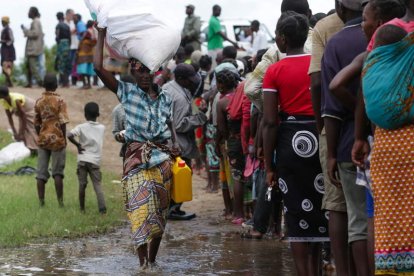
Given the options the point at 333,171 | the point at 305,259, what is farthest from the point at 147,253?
the point at 333,171

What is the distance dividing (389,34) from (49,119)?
7.40 metres

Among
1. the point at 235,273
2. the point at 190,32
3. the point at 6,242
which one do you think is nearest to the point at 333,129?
the point at 235,273

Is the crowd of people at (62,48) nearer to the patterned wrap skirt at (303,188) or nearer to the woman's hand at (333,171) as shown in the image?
the patterned wrap skirt at (303,188)

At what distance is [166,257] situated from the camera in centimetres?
947

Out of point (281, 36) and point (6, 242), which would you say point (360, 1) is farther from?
point (6, 242)

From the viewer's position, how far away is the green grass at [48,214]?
10.5 metres

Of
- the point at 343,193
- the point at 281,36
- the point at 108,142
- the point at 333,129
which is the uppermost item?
the point at 281,36

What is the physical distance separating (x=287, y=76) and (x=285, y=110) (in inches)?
9.8

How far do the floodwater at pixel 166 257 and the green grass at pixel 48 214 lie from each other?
0.87ft

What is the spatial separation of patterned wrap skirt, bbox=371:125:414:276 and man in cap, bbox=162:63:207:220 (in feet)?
23.0

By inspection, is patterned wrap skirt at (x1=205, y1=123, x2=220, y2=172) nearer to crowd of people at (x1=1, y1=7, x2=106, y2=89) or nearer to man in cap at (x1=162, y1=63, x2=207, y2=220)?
man in cap at (x1=162, y1=63, x2=207, y2=220)

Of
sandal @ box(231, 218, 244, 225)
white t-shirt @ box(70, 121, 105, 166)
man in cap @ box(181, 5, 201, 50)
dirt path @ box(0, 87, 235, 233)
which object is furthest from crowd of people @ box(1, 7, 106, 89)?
sandal @ box(231, 218, 244, 225)

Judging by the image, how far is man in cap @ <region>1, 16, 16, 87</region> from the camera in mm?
24453

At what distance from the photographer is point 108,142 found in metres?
21.3
